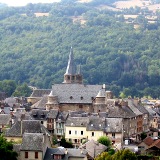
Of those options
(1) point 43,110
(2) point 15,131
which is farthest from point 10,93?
(2) point 15,131

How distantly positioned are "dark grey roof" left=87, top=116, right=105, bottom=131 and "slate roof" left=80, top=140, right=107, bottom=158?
8854 millimetres

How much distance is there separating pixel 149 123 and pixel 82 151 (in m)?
36.6

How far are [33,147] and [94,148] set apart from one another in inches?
347

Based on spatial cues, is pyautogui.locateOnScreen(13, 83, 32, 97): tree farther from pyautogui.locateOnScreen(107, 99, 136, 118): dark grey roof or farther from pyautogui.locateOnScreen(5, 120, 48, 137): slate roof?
pyautogui.locateOnScreen(5, 120, 48, 137): slate roof

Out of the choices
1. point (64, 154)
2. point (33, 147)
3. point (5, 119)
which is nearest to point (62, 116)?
point (5, 119)

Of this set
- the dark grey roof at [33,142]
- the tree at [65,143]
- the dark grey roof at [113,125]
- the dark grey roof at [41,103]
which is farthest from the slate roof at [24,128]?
the dark grey roof at [41,103]

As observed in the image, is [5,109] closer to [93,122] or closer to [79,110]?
[79,110]

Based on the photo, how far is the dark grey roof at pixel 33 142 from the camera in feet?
247

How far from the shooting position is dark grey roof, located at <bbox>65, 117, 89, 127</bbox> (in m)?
94.2

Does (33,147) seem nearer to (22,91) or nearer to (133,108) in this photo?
(133,108)

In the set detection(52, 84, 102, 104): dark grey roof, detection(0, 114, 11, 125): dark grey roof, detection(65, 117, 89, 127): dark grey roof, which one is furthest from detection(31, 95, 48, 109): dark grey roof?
detection(65, 117, 89, 127): dark grey roof

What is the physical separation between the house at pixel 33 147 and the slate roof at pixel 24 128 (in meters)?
8.84

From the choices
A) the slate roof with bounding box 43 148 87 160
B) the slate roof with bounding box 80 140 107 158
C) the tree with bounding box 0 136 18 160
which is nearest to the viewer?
the tree with bounding box 0 136 18 160

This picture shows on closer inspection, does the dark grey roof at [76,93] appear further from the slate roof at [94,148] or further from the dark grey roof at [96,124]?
the slate roof at [94,148]
